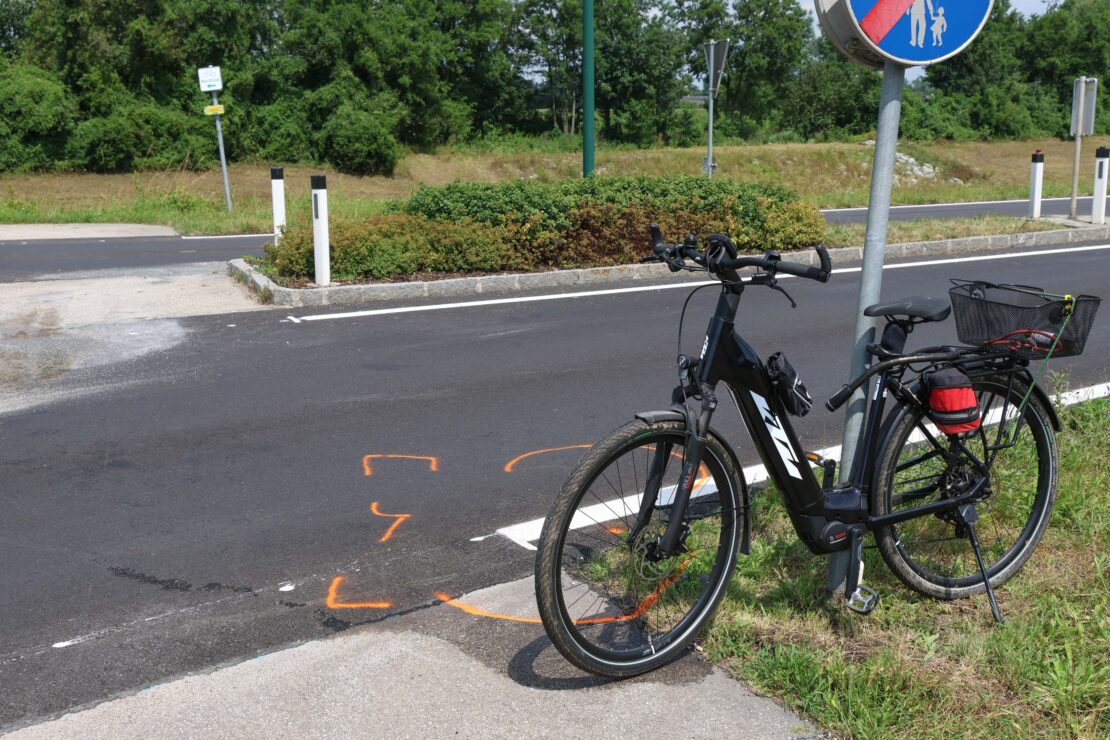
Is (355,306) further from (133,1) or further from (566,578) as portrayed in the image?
(133,1)

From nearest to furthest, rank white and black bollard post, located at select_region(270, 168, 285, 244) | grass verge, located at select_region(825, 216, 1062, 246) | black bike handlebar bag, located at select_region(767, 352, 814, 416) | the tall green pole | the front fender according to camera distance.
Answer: the front fender, black bike handlebar bag, located at select_region(767, 352, 814, 416), white and black bollard post, located at select_region(270, 168, 285, 244), the tall green pole, grass verge, located at select_region(825, 216, 1062, 246)

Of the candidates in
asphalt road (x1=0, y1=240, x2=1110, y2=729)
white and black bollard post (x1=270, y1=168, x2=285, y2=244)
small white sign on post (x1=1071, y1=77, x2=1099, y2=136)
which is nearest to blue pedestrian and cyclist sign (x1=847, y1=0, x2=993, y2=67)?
asphalt road (x1=0, y1=240, x2=1110, y2=729)

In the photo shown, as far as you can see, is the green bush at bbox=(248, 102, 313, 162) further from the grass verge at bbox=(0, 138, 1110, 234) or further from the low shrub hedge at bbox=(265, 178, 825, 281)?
the low shrub hedge at bbox=(265, 178, 825, 281)

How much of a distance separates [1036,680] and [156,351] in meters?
7.05

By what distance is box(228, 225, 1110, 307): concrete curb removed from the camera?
1054 centimetres

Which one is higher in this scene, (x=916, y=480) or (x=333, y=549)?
(x=916, y=480)

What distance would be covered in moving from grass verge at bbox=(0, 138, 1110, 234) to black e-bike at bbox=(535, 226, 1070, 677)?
639 inches

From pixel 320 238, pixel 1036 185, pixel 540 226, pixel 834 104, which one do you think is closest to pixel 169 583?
pixel 320 238

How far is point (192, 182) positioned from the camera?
30.2 m

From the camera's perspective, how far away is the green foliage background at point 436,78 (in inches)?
1278

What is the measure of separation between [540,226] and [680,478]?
29.8 feet

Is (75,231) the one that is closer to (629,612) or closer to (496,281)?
(496,281)

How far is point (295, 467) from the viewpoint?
5.64 meters

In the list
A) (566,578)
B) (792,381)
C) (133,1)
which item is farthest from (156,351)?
(133,1)
